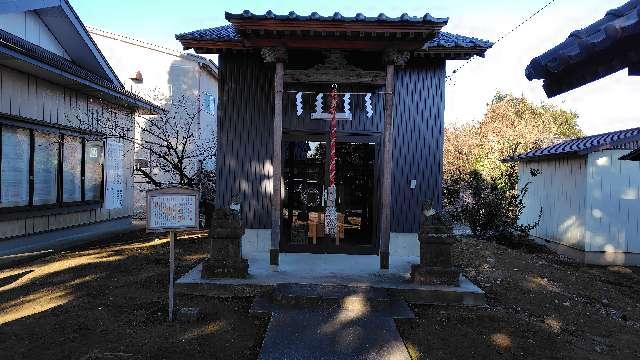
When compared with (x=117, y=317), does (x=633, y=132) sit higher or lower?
higher

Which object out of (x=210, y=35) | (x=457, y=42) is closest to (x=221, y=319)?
(x=210, y=35)

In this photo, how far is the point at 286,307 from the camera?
6734mm

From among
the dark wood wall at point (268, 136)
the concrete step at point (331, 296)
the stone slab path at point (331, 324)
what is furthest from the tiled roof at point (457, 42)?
the stone slab path at point (331, 324)

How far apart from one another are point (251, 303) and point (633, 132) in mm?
11683

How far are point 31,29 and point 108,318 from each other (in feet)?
31.2

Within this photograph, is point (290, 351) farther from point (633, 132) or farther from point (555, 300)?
point (633, 132)

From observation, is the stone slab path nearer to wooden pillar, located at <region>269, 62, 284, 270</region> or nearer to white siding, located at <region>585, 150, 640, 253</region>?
wooden pillar, located at <region>269, 62, 284, 270</region>

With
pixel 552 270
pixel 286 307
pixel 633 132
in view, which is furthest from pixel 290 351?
pixel 633 132

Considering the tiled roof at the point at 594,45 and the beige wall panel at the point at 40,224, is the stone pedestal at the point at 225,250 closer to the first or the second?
the beige wall panel at the point at 40,224

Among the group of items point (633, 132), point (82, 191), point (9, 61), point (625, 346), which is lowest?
point (625, 346)

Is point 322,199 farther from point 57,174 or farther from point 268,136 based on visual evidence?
point 57,174

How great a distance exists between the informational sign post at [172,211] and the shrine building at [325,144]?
2.74 m

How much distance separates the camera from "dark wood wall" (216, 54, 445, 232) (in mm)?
10023

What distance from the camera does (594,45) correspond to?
2318 millimetres
